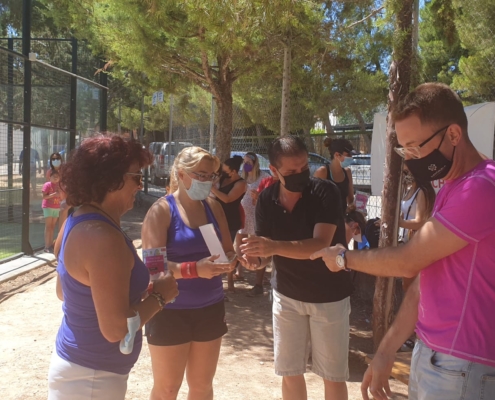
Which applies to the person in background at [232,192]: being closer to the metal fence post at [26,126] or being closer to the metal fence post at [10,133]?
the metal fence post at [26,126]

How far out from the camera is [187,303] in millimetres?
3184

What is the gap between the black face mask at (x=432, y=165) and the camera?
202cm

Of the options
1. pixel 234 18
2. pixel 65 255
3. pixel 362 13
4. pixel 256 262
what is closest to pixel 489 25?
pixel 362 13

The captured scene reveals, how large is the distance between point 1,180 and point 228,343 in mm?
5624

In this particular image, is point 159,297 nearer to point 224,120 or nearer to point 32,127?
point 224,120

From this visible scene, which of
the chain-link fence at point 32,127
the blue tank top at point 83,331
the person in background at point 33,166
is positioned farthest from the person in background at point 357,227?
the person in background at point 33,166

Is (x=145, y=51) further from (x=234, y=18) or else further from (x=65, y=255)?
(x=65, y=255)

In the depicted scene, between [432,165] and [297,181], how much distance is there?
1350 millimetres

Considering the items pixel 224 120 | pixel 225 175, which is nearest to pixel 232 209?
pixel 225 175

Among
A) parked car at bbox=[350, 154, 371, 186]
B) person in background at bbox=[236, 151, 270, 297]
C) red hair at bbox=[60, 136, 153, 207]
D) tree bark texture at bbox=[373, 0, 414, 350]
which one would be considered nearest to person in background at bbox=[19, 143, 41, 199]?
person in background at bbox=[236, 151, 270, 297]

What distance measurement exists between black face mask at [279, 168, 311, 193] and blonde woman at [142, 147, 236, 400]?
496mm

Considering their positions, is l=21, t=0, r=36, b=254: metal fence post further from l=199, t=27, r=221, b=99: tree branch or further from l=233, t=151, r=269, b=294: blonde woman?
l=233, t=151, r=269, b=294: blonde woman

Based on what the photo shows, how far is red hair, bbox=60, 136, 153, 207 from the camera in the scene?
2322 millimetres

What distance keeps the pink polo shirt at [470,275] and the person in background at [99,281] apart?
1195mm
